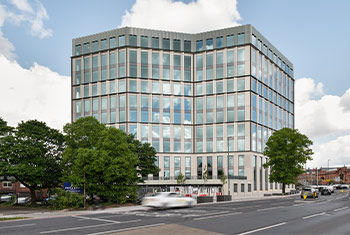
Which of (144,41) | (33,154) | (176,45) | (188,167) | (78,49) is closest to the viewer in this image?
(33,154)

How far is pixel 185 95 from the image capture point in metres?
88.6

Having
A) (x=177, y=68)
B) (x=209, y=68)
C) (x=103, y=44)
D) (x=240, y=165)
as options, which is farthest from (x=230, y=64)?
(x=103, y=44)

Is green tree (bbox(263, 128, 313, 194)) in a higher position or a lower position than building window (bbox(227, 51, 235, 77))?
lower

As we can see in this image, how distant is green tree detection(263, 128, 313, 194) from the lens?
230 feet

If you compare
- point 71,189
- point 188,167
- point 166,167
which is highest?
point 71,189

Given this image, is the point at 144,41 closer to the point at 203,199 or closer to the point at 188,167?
the point at 188,167

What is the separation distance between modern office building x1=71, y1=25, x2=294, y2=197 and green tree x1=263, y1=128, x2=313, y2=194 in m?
10.6

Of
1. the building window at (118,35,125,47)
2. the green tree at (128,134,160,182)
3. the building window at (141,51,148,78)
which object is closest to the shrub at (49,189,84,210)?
the green tree at (128,134,160,182)

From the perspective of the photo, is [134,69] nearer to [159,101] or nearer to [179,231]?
[159,101]

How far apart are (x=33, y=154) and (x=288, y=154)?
1829 inches

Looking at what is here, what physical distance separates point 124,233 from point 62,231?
11.2 ft

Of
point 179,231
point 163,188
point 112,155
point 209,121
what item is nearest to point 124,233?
point 179,231

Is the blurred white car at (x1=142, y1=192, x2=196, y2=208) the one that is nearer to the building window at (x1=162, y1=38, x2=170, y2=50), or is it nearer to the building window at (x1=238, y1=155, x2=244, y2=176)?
the building window at (x1=238, y1=155, x2=244, y2=176)

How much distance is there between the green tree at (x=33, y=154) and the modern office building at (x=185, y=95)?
36439 mm
